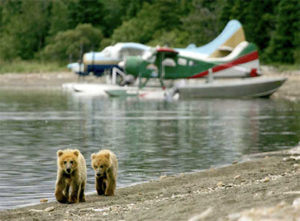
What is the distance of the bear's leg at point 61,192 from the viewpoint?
7719mm

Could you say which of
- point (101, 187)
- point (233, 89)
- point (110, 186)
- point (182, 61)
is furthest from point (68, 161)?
point (182, 61)

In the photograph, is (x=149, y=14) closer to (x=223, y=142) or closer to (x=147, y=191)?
(x=223, y=142)

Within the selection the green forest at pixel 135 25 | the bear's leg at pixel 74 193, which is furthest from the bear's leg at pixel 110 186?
the green forest at pixel 135 25

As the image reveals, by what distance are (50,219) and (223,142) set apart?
33.6ft

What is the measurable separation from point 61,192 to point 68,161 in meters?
0.60

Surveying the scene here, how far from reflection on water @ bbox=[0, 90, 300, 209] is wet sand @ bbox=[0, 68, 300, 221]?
780 millimetres

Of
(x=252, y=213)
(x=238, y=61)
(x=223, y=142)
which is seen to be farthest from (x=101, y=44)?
(x=252, y=213)

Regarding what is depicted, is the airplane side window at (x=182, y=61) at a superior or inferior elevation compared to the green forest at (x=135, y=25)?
inferior

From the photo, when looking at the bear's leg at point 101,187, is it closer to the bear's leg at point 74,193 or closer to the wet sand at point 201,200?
the wet sand at point 201,200

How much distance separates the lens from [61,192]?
7.80 metres

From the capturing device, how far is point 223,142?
16.7m

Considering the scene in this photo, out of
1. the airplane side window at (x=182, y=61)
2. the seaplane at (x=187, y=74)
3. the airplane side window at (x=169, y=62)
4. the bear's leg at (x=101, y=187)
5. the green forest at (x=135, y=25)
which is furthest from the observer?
the green forest at (x=135, y=25)

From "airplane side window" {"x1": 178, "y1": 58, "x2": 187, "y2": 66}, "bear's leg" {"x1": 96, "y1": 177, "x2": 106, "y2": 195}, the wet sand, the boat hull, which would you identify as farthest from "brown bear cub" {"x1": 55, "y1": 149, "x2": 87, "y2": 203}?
"airplane side window" {"x1": 178, "y1": 58, "x2": 187, "y2": 66}

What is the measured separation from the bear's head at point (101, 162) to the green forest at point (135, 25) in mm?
39335
